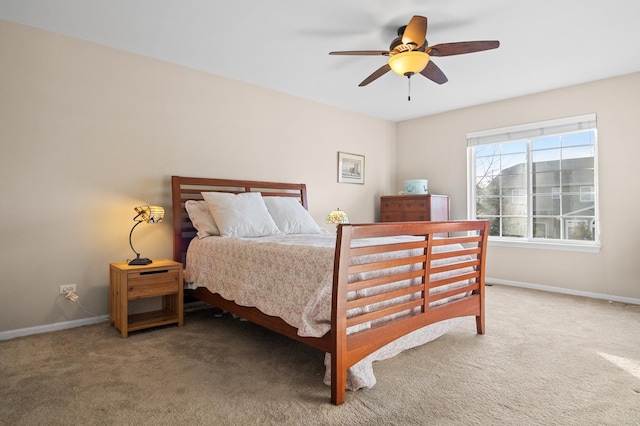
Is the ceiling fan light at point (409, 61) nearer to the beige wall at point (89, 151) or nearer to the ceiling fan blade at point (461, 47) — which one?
the ceiling fan blade at point (461, 47)

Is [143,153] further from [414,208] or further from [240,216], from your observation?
[414,208]

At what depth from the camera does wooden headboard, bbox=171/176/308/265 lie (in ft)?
11.4

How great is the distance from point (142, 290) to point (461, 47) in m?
3.13

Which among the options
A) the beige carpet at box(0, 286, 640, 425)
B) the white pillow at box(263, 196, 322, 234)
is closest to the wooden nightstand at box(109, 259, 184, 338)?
the beige carpet at box(0, 286, 640, 425)

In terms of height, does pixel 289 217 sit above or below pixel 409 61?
below

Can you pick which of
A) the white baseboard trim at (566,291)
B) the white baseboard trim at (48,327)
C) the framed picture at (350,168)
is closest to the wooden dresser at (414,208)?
the framed picture at (350,168)

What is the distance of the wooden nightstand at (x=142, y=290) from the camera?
279 centimetres

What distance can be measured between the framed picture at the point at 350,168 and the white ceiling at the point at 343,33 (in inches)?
50.8

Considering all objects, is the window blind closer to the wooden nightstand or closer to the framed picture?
the framed picture

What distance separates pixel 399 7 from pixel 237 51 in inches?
61.3

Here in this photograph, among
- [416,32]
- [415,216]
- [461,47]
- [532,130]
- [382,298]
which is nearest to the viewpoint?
[382,298]

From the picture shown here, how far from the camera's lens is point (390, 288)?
83.5 inches

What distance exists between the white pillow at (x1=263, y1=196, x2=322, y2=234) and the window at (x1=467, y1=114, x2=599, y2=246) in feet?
9.06

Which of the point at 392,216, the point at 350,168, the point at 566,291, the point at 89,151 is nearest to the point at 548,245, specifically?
the point at 566,291
